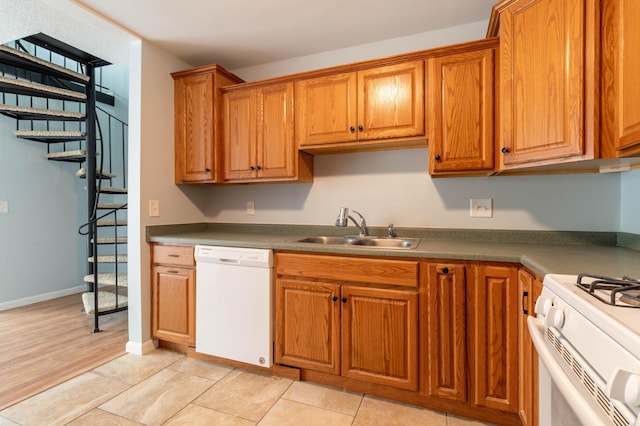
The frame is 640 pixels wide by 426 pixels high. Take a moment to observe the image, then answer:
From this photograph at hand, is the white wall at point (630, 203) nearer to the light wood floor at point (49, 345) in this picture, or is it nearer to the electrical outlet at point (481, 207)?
the electrical outlet at point (481, 207)

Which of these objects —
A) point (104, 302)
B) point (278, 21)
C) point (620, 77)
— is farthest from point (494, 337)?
point (104, 302)

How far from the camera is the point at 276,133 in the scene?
2.29m

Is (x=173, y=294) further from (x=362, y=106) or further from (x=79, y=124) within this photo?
(x=79, y=124)

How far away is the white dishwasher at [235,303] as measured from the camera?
1.95m

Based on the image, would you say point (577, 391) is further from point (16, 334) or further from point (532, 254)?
point (16, 334)

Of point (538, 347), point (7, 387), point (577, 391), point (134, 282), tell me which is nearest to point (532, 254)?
point (538, 347)

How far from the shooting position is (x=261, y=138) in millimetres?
2344

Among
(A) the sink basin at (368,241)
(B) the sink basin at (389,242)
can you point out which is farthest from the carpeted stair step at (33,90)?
(B) the sink basin at (389,242)

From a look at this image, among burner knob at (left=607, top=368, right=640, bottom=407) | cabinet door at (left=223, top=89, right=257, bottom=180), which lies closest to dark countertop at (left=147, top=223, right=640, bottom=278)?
cabinet door at (left=223, top=89, right=257, bottom=180)

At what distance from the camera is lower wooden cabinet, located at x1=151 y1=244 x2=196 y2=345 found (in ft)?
7.20

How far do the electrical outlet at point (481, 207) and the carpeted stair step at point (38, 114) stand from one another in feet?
12.1

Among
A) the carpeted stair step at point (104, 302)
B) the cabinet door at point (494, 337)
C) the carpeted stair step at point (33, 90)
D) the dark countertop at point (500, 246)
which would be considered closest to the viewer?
the dark countertop at point (500, 246)

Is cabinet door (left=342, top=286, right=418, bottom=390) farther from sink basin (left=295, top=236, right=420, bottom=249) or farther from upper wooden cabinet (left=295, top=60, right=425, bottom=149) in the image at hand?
upper wooden cabinet (left=295, top=60, right=425, bottom=149)

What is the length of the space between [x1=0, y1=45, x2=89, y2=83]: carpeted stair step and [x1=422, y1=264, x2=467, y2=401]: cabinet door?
11.7ft
